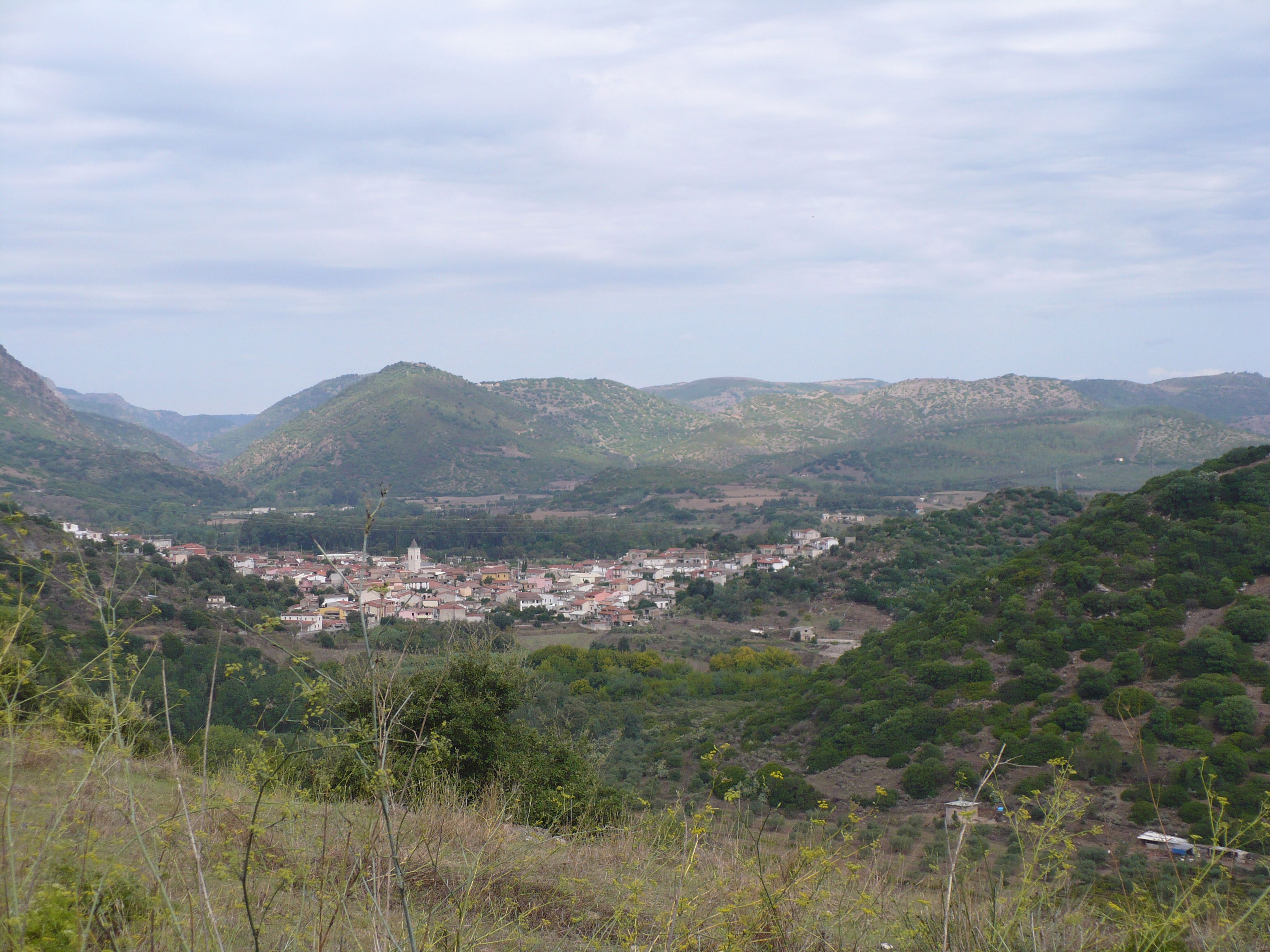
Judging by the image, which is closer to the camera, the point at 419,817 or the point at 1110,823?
the point at 419,817

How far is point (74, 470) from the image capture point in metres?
79.4

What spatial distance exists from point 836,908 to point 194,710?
55.3 ft

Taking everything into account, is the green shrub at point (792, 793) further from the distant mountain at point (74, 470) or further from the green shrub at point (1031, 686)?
the distant mountain at point (74, 470)

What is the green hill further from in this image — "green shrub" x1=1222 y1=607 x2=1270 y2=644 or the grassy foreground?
the grassy foreground

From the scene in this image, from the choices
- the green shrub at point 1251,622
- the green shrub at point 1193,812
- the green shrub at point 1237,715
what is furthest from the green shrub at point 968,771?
the green shrub at point 1251,622

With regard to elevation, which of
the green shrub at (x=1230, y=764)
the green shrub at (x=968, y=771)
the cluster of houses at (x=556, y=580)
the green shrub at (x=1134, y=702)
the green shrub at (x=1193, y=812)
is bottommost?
the cluster of houses at (x=556, y=580)

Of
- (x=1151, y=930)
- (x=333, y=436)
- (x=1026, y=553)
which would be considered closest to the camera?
(x=1151, y=930)

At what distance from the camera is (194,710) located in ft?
54.9

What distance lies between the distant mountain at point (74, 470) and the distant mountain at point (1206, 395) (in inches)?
5322

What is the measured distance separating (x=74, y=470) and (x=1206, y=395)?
183545 millimetres

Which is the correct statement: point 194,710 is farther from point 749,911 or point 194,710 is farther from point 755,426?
point 755,426

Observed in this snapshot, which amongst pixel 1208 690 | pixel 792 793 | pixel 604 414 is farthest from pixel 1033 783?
pixel 604 414

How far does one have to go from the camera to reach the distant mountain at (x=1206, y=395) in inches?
5384

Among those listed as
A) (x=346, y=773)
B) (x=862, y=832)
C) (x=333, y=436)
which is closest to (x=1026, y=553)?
(x=862, y=832)
